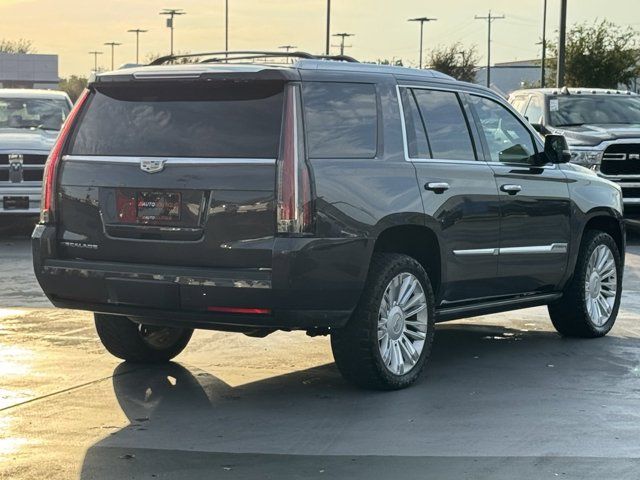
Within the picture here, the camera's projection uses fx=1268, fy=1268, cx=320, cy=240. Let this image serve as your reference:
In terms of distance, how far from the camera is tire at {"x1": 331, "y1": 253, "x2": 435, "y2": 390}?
23.4ft

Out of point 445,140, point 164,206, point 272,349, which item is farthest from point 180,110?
point 272,349

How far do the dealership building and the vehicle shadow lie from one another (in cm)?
11242

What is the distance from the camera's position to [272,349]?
29.0 feet

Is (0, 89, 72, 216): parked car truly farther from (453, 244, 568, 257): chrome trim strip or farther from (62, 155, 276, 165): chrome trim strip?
(62, 155, 276, 165): chrome trim strip

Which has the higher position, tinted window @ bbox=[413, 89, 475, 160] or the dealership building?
the dealership building

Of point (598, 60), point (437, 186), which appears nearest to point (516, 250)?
point (437, 186)

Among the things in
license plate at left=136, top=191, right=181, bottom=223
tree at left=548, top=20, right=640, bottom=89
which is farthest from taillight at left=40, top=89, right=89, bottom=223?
tree at left=548, top=20, right=640, bottom=89

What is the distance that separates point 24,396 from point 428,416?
2270mm

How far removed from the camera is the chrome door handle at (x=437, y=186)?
756 centimetres

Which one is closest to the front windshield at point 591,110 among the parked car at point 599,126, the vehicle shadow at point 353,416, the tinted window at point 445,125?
the parked car at point 599,126

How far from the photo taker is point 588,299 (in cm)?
941

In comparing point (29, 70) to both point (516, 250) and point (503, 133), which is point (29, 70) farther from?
point (516, 250)

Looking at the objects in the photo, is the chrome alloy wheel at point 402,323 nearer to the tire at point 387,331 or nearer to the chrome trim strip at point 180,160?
the tire at point 387,331

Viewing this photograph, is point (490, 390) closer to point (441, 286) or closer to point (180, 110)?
point (441, 286)
